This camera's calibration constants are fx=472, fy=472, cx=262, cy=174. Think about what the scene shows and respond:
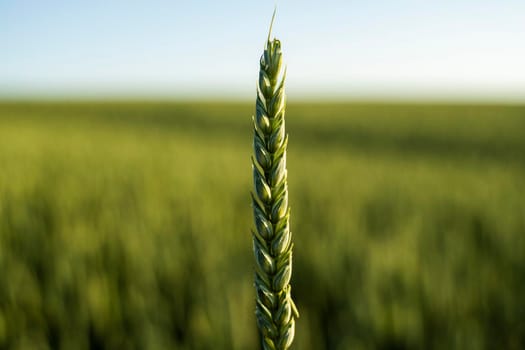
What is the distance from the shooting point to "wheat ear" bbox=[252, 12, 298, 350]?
35 centimetres

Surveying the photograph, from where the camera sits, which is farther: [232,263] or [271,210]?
[232,263]

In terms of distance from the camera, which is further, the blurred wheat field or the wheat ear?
the blurred wheat field

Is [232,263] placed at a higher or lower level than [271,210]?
lower

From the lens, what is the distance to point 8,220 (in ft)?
9.27

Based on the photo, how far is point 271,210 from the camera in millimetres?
370

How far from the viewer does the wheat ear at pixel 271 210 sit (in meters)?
0.35

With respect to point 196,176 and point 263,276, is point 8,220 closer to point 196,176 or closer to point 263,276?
point 196,176

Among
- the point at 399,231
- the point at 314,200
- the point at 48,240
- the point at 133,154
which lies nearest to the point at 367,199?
the point at 314,200

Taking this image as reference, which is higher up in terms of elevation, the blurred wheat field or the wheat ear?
the wheat ear

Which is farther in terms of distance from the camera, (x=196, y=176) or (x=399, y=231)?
(x=196, y=176)

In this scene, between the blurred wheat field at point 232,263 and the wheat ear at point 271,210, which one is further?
the blurred wheat field at point 232,263

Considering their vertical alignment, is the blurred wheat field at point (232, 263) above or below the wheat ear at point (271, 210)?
below

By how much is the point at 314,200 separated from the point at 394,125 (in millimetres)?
13949

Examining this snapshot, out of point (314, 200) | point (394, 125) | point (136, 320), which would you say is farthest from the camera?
point (394, 125)
